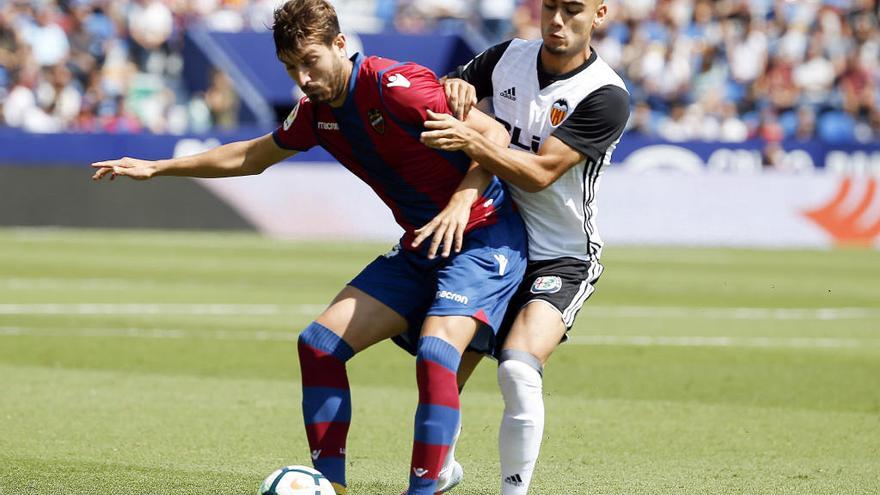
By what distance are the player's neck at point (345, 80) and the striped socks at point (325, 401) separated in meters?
0.93

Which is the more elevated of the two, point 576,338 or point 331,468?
point 331,468

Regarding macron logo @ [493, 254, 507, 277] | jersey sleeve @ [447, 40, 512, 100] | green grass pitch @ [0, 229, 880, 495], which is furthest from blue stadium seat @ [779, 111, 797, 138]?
macron logo @ [493, 254, 507, 277]

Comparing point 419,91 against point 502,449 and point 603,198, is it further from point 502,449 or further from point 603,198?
point 603,198

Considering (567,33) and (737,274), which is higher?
(567,33)

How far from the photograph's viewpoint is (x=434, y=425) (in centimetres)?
568

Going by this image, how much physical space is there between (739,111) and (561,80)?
2305cm

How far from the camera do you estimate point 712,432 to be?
8.13m

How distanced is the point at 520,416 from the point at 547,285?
597mm

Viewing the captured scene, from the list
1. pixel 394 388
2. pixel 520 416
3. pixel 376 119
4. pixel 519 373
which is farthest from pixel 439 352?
pixel 394 388

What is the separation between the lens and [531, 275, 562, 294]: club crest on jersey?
611 centimetres

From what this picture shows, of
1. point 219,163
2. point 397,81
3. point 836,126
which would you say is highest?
point 397,81

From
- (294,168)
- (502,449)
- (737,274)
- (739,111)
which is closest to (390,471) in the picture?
(502,449)

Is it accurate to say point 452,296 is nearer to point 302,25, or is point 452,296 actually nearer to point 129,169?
point 302,25

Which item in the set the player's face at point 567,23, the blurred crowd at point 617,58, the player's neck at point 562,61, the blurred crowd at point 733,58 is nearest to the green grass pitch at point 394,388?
the player's neck at point 562,61
